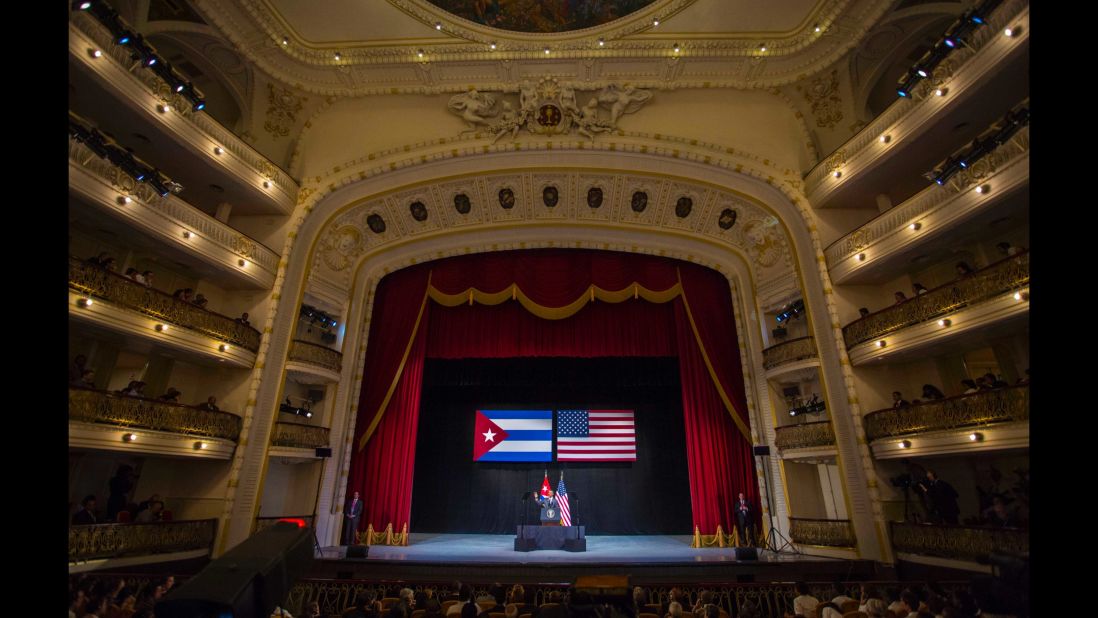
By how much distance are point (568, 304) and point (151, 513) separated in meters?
11.0

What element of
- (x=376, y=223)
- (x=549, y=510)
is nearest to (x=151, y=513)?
(x=376, y=223)

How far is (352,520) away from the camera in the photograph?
41.3ft

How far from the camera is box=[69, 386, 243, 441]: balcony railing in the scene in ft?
27.2

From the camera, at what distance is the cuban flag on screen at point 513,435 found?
16.3 meters

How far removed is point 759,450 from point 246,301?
13.6 meters

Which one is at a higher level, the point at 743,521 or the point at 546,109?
the point at 546,109

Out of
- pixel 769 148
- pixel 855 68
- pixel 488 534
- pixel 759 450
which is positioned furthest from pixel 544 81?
pixel 488 534

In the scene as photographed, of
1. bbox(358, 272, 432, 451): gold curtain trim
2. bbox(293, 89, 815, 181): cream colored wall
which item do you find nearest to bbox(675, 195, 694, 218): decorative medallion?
bbox(293, 89, 815, 181): cream colored wall

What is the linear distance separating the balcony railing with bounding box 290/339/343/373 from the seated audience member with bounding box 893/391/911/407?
13439 mm

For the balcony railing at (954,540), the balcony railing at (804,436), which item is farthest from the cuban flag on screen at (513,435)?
the balcony railing at (954,540)

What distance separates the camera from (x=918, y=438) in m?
9.23

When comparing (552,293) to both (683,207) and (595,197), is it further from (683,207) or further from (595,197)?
(683,207)

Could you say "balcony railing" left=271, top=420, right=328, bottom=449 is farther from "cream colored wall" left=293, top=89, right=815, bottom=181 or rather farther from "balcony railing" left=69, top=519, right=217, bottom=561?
"cream colored wall" left=293, top=89, right=815, bottom=181

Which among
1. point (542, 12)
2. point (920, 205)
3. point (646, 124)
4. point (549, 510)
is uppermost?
point (542, 12)
